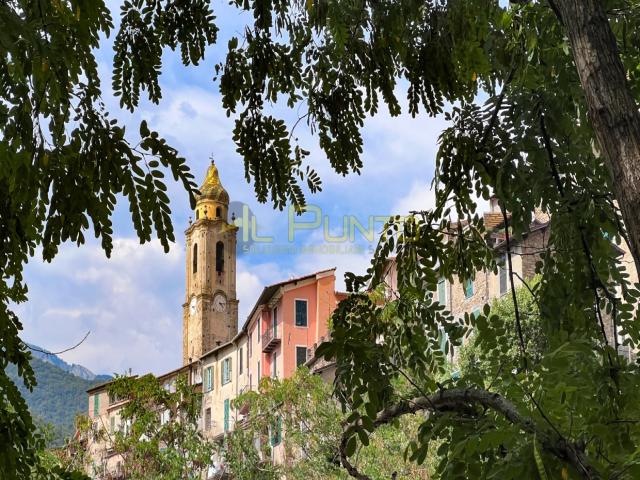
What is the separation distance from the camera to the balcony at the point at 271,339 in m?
49.3

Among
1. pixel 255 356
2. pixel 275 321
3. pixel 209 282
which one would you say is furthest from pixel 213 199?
pixel 275 321

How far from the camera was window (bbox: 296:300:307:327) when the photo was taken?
49312 millimetres

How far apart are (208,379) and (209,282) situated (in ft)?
117

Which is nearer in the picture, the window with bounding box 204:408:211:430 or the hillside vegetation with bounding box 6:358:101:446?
the window with bounding box 204:408:211:430

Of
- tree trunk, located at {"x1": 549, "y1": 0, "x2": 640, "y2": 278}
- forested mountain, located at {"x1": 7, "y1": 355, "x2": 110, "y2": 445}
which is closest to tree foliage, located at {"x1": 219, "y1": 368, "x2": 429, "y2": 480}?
tree trunk, located at {"x1": 549, "y1": 0, "x2": 640, "y2": 278}

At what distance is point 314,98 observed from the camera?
517cm

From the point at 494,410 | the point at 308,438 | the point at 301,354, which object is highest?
the point at 301,354

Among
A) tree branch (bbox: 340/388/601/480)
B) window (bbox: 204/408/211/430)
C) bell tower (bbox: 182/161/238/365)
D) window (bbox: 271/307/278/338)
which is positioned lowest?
tree branch (bbox: 340/388/601/480)

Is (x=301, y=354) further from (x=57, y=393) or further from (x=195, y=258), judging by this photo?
(x=57, y=393)

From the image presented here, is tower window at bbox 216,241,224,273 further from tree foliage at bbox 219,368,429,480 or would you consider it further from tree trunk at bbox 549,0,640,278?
tree trunk at bbox 549,0,640,278

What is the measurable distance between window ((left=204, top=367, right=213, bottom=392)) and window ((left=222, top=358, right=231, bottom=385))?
1920mm

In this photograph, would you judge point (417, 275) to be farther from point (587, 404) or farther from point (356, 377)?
point (587, 404)

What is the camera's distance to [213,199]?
102 meters

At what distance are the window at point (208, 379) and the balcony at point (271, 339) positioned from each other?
420 inches
